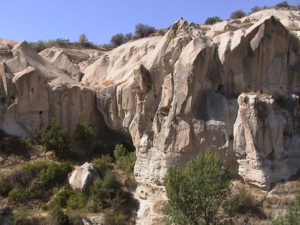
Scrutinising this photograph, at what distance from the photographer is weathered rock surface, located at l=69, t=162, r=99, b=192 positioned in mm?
19864

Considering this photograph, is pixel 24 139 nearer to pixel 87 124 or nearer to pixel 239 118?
pixel 87 124

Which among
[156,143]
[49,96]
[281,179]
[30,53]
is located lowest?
[281,179]

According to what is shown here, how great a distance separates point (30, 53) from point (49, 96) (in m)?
4.43

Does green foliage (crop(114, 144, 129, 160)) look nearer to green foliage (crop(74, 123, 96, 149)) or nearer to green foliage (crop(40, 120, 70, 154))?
green foliage (crop(74, 123, 96, 149))

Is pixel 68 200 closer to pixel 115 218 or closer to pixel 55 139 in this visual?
pixel 115 218

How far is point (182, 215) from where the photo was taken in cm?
1466

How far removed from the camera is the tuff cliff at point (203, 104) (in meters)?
17.8

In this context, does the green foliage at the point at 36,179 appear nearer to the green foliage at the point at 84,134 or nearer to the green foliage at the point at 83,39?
the green foliage at the point at 84,134

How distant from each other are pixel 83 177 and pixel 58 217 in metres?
2.93

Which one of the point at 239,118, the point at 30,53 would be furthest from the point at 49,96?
the point at 239,118

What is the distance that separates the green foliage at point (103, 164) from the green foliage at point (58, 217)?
3.67 meters

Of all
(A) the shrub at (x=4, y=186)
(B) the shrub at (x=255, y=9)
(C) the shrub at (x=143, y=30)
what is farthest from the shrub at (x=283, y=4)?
(A) the shrub at (x=4, y=186)

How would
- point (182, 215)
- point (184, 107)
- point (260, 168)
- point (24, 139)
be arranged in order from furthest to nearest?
point (24, 139), point (184, 107), point (260, 168), point (182, 215)

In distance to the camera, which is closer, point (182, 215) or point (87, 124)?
point (182, 215)
